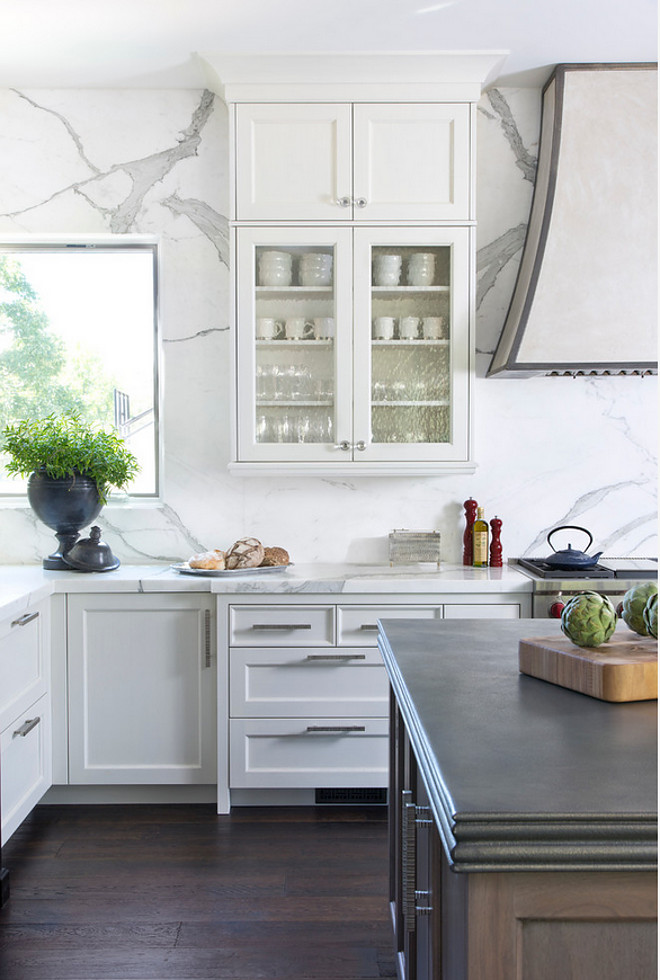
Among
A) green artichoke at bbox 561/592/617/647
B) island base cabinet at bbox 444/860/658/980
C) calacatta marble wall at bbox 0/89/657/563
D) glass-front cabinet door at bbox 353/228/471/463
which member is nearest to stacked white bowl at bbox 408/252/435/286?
glass-front cabinet door at bbox 353/228/471/463

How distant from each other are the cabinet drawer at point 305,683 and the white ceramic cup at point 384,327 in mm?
1194

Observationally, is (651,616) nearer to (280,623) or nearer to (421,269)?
(280,623)

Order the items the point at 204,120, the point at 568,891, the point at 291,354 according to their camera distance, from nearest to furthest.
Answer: the point at 568,891 → the point at 291,354 → the point at 204,120

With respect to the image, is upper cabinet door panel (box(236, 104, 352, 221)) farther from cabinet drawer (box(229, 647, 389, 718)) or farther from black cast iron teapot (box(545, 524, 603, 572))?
cabinet drawer (box(229, 647, 389, 718))

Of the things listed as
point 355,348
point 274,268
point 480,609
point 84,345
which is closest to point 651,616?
point 480,609

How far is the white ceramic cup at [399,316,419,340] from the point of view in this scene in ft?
10.6

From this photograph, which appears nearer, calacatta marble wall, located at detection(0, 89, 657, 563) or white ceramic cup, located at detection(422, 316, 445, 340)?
white ceramic cup, located at detection(422, 316, 445, 340)

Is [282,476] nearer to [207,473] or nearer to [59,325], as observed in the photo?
[207,473]

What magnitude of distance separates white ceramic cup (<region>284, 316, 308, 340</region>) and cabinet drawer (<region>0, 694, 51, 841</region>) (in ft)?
A: 5.27

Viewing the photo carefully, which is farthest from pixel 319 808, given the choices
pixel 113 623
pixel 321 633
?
pixel 113 623

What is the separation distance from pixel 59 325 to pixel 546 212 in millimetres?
2074

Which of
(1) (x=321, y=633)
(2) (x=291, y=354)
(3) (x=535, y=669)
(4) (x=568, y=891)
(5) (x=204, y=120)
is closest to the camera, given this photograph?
(4) (x=568, y=891)

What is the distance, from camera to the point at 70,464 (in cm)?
319

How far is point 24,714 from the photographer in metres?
2.75
